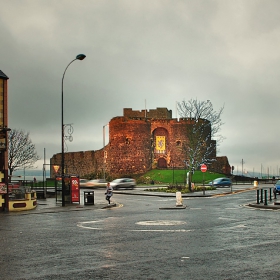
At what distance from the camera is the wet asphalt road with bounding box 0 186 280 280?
8376 millimetres

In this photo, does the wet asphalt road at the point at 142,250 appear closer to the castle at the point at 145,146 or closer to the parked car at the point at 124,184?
the parked car at the point at 124,184

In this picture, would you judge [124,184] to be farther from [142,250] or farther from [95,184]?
[142,250]

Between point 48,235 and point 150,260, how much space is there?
17.6 ft

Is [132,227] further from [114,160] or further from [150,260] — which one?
[114,160]

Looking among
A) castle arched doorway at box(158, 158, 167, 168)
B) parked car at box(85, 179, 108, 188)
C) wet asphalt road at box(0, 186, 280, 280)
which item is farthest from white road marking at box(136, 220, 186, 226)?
castle arched doorway at box(158, 158, 167, 168)

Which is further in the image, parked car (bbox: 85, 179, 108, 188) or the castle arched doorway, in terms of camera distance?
the castle arched doorway

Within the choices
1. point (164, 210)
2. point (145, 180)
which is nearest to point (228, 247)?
point (164, 210)

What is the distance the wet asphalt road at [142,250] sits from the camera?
8.38 metres

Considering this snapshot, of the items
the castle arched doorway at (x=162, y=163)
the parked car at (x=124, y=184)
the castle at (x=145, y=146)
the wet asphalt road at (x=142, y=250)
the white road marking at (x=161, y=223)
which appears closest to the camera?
the wet asphalt road at (x=142, y=250)

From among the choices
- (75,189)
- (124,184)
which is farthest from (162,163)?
(75,189)

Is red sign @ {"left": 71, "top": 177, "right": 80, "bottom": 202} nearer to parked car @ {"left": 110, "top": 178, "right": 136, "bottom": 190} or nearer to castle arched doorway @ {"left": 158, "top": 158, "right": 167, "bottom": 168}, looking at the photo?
parked car @ {"left": 110, "top": 178, "right": 136, "bottom": 190}

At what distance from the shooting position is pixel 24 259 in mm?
9844

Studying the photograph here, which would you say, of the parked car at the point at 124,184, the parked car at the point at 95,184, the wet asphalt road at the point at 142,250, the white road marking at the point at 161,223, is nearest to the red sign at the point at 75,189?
the wet asphalt road at the point at 142,250

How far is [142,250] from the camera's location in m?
10.8
